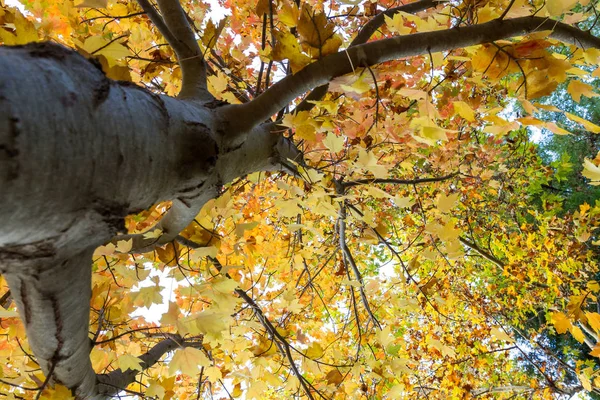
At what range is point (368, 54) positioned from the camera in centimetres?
84

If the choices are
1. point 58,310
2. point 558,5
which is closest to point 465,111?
point 558,5

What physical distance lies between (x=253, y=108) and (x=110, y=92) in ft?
1.22

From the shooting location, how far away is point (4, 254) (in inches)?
20.5

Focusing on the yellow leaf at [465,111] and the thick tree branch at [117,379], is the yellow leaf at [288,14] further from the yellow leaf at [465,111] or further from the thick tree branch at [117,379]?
the thick tree branch at [117,379]

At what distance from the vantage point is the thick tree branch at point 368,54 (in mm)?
829

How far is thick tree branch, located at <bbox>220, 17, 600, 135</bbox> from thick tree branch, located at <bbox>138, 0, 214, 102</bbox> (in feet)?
0.49

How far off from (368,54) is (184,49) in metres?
0.51

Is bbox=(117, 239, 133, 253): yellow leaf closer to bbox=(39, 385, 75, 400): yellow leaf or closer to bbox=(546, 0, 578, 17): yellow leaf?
bbox=(39, 385, 75, 400): yellow leaf

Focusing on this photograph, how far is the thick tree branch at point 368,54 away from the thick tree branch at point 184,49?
0.49 feet

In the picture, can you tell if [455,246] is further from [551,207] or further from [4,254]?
[551,207]

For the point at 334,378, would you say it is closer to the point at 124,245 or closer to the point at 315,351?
the point at 315,351

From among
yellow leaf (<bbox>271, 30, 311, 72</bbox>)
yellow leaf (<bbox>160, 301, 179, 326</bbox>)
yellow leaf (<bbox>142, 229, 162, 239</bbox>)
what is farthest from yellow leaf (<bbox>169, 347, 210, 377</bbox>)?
yellow leaf (<bbox>271, 30, 311, 72</bbox>)

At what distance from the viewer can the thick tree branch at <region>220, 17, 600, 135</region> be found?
83 cm

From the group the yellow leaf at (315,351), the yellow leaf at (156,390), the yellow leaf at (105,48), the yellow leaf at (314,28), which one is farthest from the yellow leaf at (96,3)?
the yellow leaf at (315,351)
